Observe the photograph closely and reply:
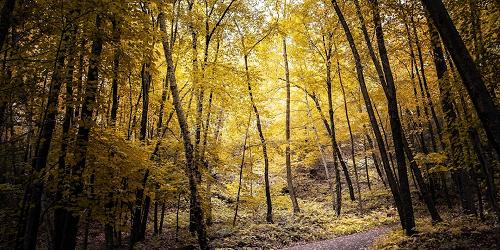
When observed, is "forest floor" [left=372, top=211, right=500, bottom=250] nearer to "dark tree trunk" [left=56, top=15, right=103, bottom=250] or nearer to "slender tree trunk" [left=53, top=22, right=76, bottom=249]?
"dark tree trunk" [left=56, top=15, right=103, bottom=250]

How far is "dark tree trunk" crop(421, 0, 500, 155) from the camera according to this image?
5367 mm

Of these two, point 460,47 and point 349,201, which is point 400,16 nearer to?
point 460,47

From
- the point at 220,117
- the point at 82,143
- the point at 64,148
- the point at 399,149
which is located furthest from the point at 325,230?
the point at 64,148

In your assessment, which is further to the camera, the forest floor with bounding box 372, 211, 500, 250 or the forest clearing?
the forest floor with bounding box 372, 211, 500, 250

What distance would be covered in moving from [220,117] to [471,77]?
14054mm

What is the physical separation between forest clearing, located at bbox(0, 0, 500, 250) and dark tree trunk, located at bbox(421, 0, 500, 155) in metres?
0.02

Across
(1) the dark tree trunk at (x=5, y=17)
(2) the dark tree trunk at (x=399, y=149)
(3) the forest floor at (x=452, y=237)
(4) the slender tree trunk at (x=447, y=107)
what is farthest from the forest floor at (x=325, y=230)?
(1) the dark tree trunk at (x=5, y=17)

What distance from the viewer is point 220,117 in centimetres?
1848

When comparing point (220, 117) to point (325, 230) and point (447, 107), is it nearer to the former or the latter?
point (325, 230)

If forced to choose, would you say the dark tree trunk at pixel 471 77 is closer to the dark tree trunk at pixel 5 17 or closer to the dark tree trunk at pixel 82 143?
the dark tree trunk at pixel 82 143

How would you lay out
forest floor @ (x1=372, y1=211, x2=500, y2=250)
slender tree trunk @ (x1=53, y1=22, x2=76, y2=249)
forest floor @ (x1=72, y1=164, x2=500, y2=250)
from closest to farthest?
slender tree trunk @ (x1=53, y1=22, x2=76, y2=249), forest floor @ (x1=372, y1=211, x2=500, y2=250), forest floor @ (x1=72, y1=164, x2=500, y2=250)

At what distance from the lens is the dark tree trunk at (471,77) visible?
5.37 metres

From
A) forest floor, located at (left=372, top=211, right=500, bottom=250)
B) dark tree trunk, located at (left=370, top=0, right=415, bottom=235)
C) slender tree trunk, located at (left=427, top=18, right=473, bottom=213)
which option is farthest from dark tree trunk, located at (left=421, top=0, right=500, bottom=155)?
dark tree trunk, located at (left=370, top=0, right=415, bottom=235)

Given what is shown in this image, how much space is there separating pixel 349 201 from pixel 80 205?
1918 cm
